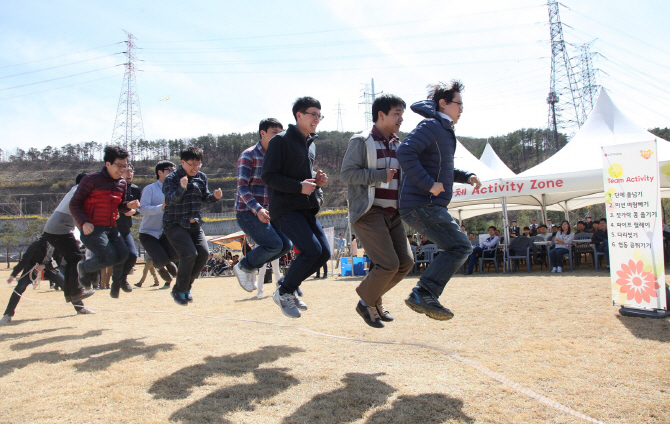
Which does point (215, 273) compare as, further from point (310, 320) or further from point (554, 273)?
point (310, 320)

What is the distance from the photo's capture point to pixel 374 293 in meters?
3.74

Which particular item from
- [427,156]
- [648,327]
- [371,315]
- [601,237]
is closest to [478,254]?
[601,237]

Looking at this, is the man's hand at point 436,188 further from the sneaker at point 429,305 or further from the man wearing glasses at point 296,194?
the man wearing glasses at point 296,194

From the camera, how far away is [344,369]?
359cm

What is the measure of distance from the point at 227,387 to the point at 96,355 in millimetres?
1807

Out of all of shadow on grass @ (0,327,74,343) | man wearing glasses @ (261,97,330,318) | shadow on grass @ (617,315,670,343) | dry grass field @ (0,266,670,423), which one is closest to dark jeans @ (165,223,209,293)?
dry grass field @ (0,266,670,423)

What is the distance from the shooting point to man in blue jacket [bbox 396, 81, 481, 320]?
134 inches

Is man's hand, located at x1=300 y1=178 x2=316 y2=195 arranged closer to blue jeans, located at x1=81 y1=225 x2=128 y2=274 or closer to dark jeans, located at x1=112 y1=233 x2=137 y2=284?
blue jeans, located at x1=81 y1=225 x2=128 y2=274

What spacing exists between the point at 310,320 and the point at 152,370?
2493 millimetres

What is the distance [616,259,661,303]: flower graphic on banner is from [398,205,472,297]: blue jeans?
3.33 meters

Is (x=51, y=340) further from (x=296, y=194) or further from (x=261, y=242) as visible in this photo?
(x=296, y=194)

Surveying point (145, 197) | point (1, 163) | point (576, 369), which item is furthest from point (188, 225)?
point (1, 163)

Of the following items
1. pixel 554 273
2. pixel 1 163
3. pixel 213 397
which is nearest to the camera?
pixel 213 397

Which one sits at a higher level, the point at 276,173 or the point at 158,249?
the point at 276,173
